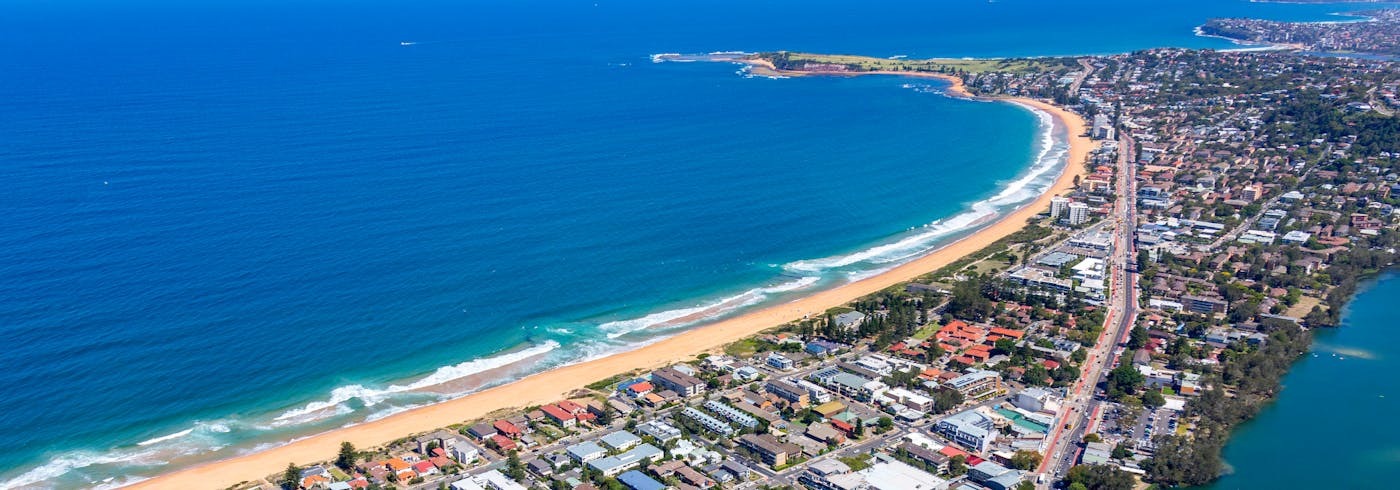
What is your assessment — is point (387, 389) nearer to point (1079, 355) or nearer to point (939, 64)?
point (1079, 355)

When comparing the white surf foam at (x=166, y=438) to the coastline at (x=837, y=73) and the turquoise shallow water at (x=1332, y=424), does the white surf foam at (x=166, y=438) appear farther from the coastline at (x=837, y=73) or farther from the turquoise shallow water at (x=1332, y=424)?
the coastline at (x=837, y=73)

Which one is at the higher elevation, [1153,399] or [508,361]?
[508,361]

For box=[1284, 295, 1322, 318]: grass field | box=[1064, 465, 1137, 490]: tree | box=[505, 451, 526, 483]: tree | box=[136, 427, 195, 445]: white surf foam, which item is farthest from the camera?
box=[1284, 295, 1322, 318]: grass field

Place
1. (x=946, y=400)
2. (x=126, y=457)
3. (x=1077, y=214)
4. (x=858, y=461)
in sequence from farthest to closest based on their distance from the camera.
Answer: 1. (x=1077, y=214)
2. (x=946, y=400)
3. (x=126, y=457)
4. (x=858, y=461)

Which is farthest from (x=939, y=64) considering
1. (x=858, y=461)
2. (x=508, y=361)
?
(x=858, y=461)

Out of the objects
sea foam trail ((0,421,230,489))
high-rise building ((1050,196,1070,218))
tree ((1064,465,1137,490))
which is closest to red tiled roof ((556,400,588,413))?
sea foam trail ((0,421,230,489))

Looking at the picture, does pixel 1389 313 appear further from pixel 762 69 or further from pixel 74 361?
pixel 762 69

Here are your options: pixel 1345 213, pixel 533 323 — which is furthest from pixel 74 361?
pixel 1345 213

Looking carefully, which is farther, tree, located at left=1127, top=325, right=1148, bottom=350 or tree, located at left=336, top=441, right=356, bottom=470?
tree, located at left=1127, top=325, right=1148, bottom=350

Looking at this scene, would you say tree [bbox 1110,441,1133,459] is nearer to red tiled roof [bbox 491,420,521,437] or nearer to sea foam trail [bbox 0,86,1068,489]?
sea foam trail [bbox 0,86,1068,489]
